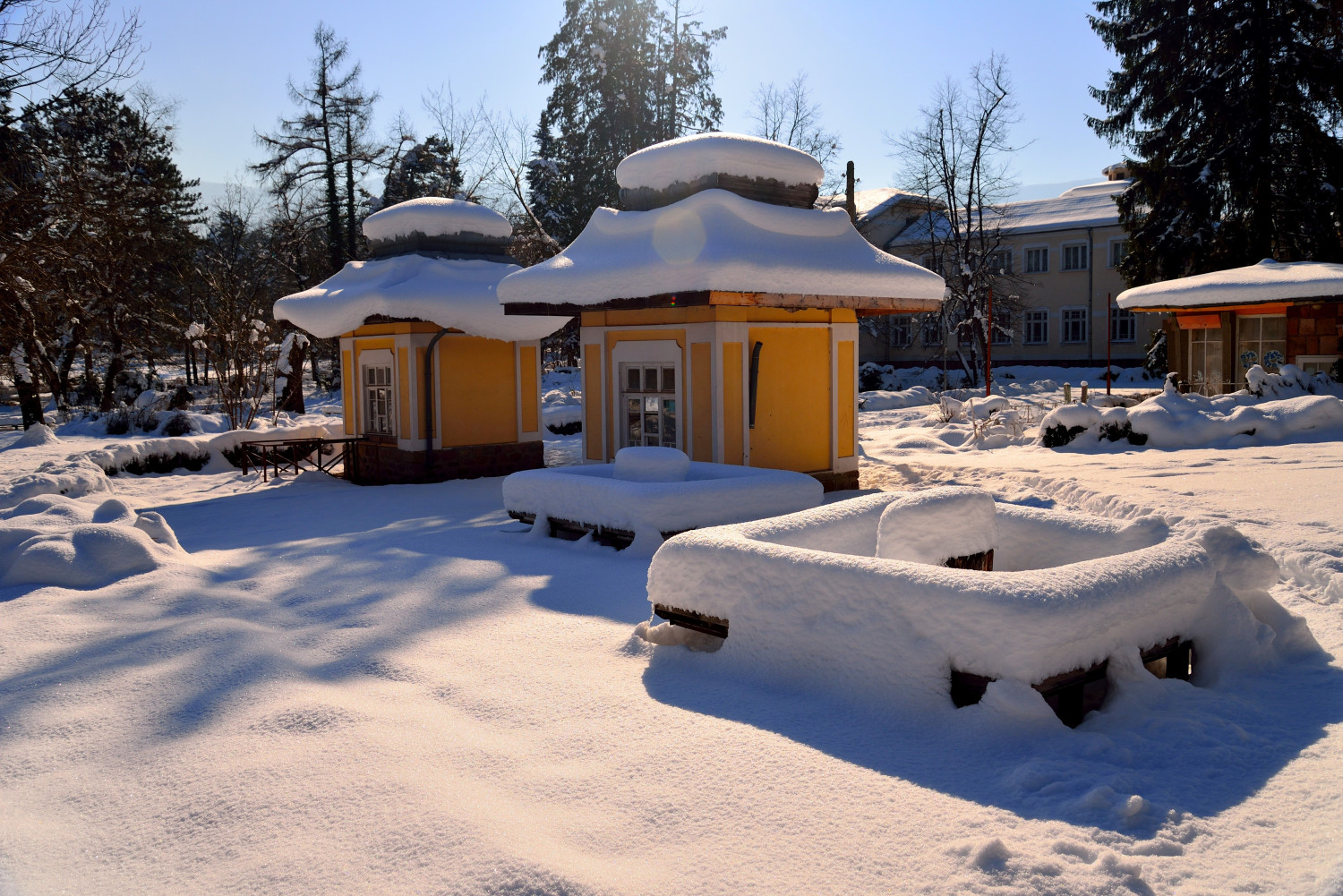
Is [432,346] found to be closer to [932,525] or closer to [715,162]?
[715,162]

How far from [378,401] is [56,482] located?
15.4 feet

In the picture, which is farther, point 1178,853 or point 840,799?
point 840,799

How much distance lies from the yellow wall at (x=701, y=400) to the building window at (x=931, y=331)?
26.7 metres

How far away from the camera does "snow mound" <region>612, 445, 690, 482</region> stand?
923 cm

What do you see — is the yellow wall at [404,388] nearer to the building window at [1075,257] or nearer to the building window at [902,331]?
the building window at [902,331]

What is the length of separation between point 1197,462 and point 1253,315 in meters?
10.5

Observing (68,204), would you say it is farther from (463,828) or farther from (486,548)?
(463,828)

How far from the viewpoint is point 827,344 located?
40.6 ft

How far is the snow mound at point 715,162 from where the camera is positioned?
11625mm

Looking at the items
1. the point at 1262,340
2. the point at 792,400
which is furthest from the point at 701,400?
the point at 1262,340

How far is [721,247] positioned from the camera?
10375mm

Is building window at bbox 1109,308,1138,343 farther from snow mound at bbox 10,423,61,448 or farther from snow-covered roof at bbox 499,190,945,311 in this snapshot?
snow mound at bbox 10,423,61,448

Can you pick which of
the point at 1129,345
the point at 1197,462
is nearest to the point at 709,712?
the point at 1197,462

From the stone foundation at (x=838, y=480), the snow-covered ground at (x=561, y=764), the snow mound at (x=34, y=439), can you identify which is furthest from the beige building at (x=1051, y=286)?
the snow-covered ground at (x=561, y=764)
